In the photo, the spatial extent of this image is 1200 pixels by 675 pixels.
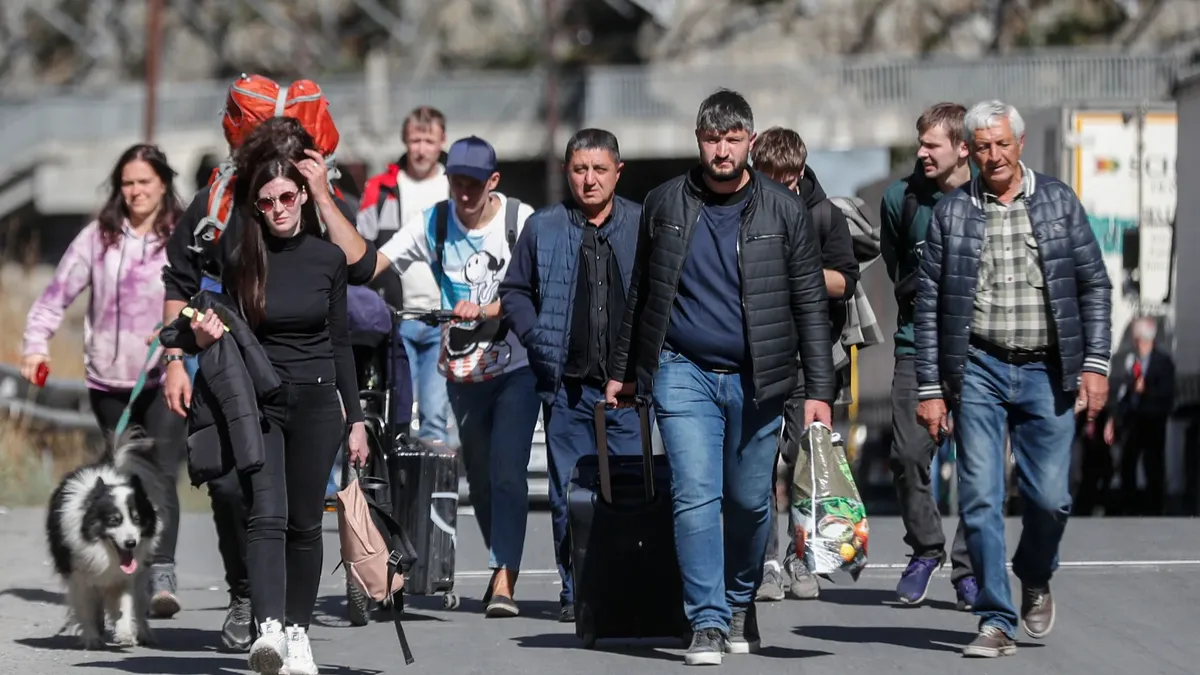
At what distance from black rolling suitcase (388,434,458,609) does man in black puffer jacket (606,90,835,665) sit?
2.02 m

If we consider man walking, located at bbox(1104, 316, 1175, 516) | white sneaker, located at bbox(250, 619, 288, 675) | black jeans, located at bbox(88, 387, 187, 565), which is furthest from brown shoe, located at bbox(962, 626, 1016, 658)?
man walking, located at bbox(1104, 316, 1175, 516)

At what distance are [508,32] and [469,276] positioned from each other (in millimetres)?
51591

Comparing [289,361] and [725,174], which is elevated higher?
[725,174]

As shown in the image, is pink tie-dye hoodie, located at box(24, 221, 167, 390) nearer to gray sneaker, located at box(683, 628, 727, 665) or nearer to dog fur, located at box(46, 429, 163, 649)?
dog fur, located at box(46, 429, 163, 649)

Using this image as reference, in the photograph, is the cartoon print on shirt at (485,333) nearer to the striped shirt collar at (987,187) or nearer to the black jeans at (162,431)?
the black jeans at (162,431)

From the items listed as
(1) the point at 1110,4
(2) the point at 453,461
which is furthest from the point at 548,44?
(2) the point at 453,461

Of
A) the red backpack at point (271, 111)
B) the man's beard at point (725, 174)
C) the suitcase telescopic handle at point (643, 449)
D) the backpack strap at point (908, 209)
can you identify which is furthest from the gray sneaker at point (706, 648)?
the backpack strap at point (908, 209)

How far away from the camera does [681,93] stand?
49.8 metres

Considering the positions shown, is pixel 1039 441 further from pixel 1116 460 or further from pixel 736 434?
pixel 1116 460

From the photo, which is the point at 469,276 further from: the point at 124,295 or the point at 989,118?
the point at 989,118

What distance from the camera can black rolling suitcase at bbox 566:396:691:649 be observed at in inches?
337

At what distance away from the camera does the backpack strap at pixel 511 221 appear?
10406mm

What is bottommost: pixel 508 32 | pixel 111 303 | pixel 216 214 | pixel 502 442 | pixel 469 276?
pixel 502 442

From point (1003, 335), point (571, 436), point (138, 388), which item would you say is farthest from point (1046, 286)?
point (138, 388)
